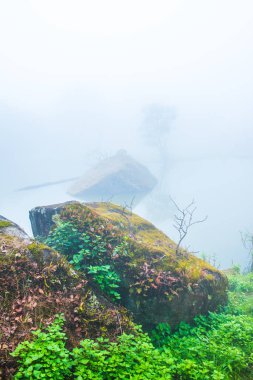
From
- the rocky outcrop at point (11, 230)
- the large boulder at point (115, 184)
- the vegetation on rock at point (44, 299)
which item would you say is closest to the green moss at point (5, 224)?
the rocky outcrop at point (11, 230)

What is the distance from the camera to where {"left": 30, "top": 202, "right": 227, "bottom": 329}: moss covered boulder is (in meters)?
6.61

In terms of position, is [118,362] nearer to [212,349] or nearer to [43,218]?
[212,349]

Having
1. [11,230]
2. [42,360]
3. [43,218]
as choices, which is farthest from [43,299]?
[43,218]

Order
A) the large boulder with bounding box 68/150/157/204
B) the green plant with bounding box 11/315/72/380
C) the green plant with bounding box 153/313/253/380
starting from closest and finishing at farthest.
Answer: the green plant with bounding box 11/315/72/380 → the green plant with bounding box 153/313/253/380 → the large boulder with bounding box 68/150/157/204

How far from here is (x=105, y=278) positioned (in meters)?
6.32

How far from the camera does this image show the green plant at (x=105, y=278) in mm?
6105

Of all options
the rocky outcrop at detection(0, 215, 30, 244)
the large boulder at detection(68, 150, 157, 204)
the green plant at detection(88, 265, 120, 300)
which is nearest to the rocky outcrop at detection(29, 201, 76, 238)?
the rocky outcrop at detection(0, 215, 30, 244)

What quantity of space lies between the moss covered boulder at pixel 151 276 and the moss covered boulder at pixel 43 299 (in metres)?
0.99

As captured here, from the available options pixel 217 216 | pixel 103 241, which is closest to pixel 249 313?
pixel 103 241

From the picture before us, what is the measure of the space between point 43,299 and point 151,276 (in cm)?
320

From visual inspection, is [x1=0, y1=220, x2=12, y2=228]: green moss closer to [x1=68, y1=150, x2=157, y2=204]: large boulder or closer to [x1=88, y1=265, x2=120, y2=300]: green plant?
[x1=88, y1=265, x2=120, y2=300]: green plant

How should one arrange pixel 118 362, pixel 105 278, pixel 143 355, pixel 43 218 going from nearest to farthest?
pixel 118 362
pixel 143 355
pixel 105 278
pixel 43 218

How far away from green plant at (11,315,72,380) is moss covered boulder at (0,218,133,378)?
15.1 inches

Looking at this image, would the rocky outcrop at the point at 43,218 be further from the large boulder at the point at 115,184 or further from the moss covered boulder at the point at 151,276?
the large boulder at the point at 115,184
